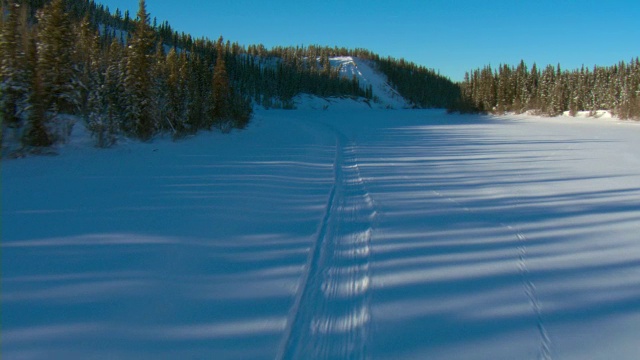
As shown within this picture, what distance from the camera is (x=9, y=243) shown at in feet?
11.4

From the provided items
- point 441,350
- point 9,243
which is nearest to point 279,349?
point 441,350

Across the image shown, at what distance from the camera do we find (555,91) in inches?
2192

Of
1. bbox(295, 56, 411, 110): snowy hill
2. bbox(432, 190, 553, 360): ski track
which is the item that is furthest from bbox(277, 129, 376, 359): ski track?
bbox(295, 56, 411, 110): snowy hill

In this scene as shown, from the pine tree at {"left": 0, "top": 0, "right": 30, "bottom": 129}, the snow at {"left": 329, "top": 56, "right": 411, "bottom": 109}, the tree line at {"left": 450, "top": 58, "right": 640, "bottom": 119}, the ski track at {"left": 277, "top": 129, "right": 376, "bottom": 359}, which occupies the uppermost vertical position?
the snow at {"left": 329, "top": 56, "right": 411, "bottom": 109}

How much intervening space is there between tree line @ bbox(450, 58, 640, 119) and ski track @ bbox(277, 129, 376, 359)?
162ft

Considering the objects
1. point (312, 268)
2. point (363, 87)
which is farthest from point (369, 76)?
point (312, 268)

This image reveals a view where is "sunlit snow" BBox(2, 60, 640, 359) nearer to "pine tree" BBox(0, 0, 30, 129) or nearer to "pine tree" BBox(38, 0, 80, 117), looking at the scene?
"pine tree" BBox(0, 0, 30, 129)

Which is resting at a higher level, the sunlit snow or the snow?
the snow

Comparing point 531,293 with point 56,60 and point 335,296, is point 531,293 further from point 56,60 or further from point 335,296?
point 56,60

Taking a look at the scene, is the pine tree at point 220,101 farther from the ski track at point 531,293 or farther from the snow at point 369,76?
the snow at point 369,76

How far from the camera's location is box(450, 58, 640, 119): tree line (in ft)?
160

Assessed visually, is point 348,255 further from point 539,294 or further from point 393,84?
point 393,84

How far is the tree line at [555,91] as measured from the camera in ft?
160

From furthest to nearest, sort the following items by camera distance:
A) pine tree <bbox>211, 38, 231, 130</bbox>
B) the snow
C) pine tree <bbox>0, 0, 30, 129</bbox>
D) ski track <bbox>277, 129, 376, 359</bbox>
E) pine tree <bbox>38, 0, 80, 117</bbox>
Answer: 1. the snow
2. pine tree <bbox>211, 38, 231, 130</bbox>
3. pine tree <bbox>38, 0, 80, 117</bbox>
4. pine tree <bbox>0, 0, 30, 129</bbox>
5. ski track <bbox>277, 129, 376, 359</bbox>
